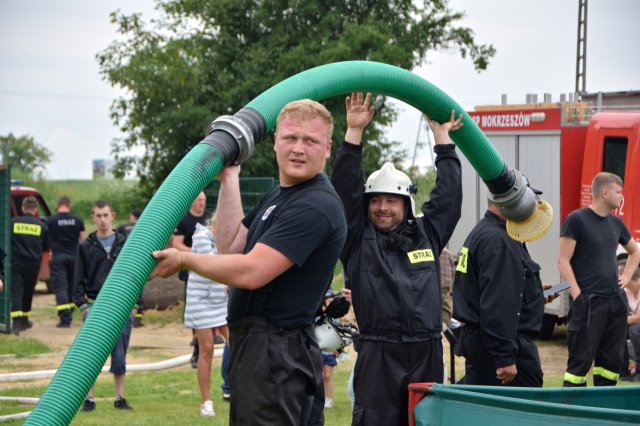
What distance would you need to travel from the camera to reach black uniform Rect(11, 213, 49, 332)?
53.3ft

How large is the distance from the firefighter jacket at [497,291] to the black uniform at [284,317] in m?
2.53

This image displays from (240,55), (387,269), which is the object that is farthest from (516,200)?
(240,55)

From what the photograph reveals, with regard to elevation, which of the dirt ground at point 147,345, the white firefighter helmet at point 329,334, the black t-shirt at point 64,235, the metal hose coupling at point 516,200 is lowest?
the dirt ground at point 147,345

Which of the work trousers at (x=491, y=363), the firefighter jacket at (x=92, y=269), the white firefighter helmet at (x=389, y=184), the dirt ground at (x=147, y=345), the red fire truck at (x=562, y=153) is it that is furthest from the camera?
the red fire truck at (x=562, y=153)

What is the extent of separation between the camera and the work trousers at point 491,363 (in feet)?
22.9

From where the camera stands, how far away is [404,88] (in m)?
6.17

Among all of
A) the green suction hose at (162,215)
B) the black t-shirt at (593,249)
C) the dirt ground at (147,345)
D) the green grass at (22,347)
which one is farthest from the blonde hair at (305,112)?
the green grass at (22,347)

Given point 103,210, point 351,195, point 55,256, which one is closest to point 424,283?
point 351,195

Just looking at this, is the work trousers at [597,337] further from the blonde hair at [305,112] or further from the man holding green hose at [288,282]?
the blonde hair at [305,112]

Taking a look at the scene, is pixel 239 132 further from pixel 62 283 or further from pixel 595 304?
pixel 62 283

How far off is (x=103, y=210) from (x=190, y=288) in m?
1.30

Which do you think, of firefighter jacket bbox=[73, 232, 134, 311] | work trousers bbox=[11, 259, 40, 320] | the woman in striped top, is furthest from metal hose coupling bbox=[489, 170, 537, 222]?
work trousers bbox=[11, 259, 40, 320]

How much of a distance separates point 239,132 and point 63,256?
13.0m

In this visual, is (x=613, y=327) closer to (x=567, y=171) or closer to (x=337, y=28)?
(x=567, y=171)
